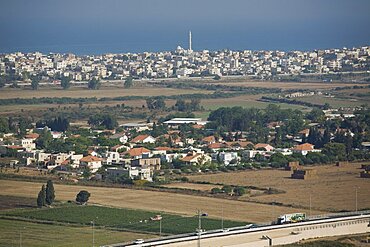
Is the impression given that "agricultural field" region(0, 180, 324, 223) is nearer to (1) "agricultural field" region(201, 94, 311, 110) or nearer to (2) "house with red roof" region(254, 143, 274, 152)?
(2) "house with red roof" region(254, 143, 274, 152)

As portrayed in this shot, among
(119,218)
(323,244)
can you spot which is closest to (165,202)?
(119,218)

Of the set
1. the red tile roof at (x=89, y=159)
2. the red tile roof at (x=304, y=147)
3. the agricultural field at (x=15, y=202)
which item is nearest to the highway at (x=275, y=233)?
the agricultural field at (x=15, y=202)

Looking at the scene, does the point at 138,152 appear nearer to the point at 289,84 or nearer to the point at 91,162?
the point at 91,162

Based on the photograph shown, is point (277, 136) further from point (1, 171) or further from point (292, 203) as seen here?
point (292, 203)

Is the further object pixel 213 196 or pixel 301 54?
pixel 301 54

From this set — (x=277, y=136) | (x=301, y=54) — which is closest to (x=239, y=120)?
(x=277, y=136)
